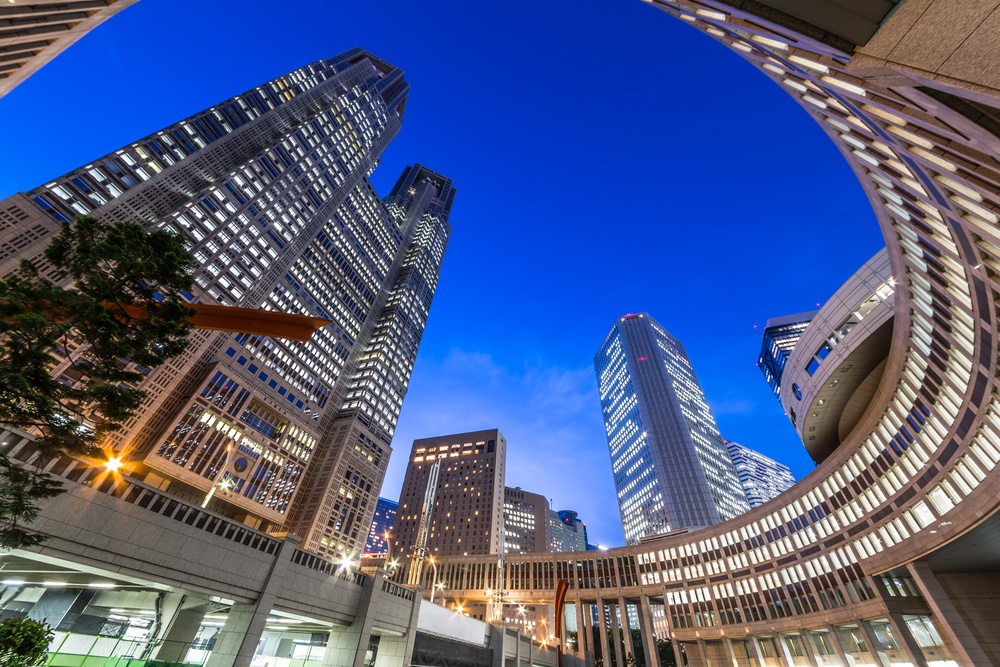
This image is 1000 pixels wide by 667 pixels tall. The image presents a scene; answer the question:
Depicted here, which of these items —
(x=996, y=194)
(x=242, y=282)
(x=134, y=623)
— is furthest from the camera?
(x=242, y=282)

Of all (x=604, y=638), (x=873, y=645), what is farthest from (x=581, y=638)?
(x=873, y=645)

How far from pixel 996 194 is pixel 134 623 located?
143 feet

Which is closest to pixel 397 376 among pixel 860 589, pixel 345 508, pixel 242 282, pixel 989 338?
pixel 345 508

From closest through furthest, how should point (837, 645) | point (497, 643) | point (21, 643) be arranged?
point (21, 643) < point (497, 643) < point (837, 645)

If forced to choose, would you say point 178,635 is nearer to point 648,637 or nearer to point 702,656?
point 648,637

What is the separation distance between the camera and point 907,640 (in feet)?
141

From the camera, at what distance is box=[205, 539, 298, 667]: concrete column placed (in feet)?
61.5

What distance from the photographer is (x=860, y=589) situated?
48.9 m

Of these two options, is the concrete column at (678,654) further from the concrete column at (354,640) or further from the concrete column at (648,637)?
the concrete column at (354,640)

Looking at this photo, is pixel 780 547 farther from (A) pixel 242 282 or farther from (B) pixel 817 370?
(A) pixel 242 282

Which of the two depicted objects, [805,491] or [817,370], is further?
[805,491]

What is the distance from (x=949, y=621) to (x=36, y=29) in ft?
271

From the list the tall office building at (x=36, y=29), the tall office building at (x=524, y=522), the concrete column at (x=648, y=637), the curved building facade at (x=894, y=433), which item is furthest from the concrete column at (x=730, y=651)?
the tall office building at (x=524, y=522)

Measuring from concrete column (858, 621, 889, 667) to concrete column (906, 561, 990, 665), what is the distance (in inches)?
294
